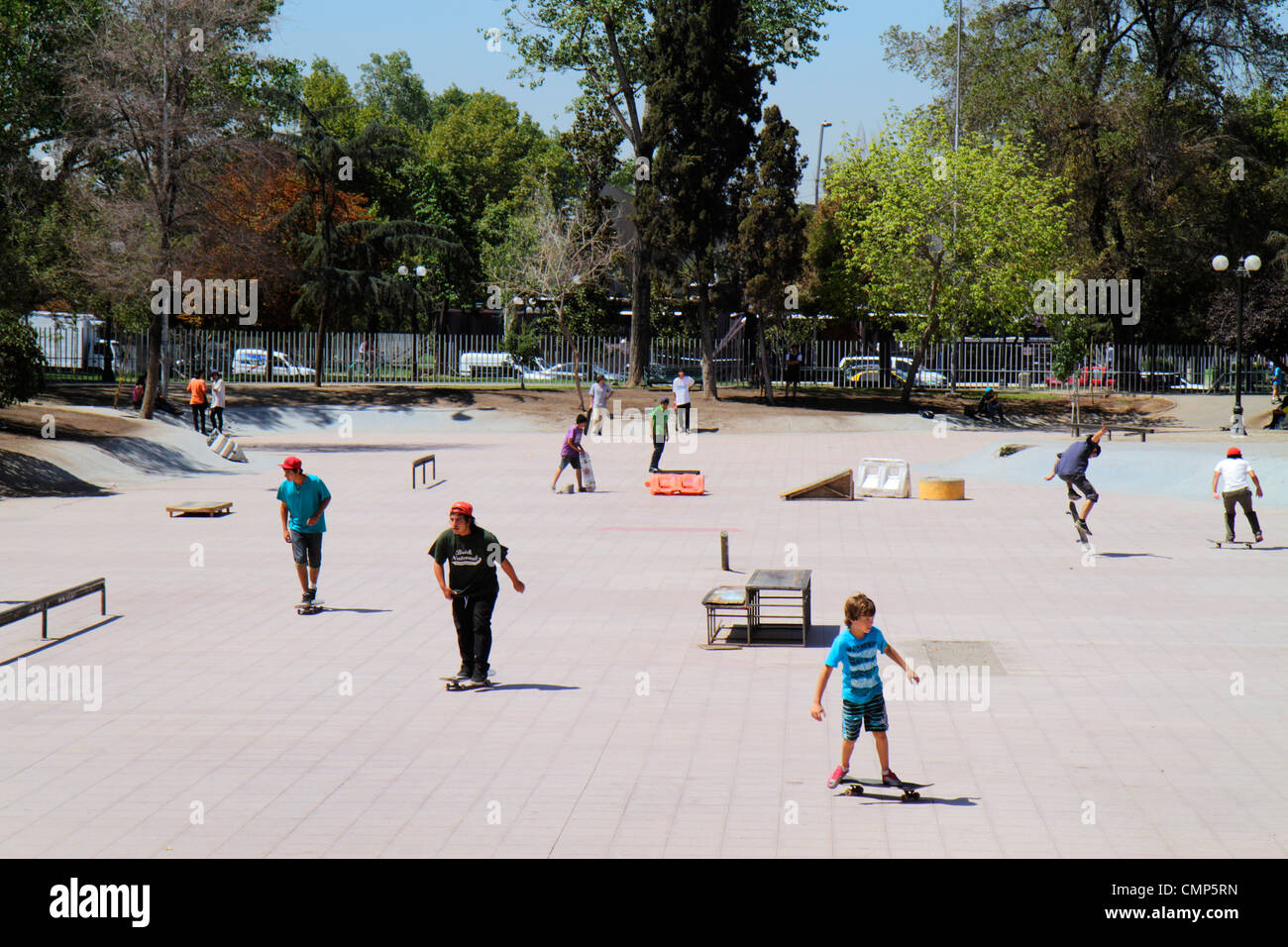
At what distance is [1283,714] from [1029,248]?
127ft

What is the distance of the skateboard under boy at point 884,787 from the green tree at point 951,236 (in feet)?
128

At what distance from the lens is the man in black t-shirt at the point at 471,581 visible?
9.99 metres

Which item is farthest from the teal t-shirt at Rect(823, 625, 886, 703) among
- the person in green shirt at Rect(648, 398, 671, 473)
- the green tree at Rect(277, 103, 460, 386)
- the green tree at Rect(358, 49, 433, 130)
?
the green tree at Rect(358, 49, 433, 130)

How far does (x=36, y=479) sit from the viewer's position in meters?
24.0

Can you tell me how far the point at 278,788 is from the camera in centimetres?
761

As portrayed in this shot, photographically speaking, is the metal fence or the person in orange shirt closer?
the person in orange shirt

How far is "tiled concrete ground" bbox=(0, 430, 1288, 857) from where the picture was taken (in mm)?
6938

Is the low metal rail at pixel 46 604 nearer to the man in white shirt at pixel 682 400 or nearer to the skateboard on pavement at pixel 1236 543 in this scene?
the skateboard on pavement at pixel 1236 543

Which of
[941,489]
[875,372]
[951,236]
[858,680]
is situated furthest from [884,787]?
[875,372]

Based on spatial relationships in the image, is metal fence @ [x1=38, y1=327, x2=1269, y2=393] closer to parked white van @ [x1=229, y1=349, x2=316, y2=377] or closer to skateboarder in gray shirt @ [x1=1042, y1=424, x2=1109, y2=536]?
parked white van @ [x1=229, y1=349, x2=316, y2=377]

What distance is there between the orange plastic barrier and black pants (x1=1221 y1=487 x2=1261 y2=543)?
30.4ft

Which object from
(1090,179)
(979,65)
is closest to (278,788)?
(1090,179)

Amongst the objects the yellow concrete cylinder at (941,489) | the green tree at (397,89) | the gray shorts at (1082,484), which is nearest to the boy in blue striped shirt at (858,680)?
the gray shorts at (1082,484)

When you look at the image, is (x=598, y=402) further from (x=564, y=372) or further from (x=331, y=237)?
(x=564, y=372)
